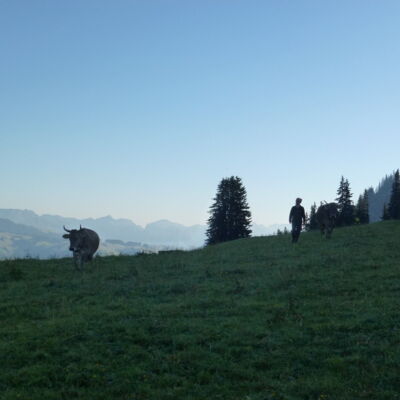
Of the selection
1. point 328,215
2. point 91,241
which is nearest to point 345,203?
point 328,215

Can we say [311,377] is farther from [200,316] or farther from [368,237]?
[368,237]

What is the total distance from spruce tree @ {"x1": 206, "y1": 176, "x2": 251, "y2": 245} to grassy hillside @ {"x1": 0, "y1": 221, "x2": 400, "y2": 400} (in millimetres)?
48791

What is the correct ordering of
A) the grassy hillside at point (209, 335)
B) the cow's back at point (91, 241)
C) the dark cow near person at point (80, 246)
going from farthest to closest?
the cow's back at point (91, 241), the dark cow near person at point (80, 246), the grassy hillside at point (209, 335)

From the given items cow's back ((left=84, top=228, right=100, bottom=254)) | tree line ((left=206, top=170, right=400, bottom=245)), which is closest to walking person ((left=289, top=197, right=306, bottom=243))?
cow's back ((left=84, top=228, right=100, bottom=254))

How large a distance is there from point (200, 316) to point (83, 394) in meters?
5.46

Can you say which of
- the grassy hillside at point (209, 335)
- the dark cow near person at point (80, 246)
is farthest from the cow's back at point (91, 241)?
the grassy hillside at point (209, 335)

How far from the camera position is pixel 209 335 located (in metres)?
11.3

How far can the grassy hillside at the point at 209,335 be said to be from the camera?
8578 millimetres

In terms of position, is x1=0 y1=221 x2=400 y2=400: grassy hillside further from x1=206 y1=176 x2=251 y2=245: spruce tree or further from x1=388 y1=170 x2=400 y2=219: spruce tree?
x1=388 y1=170 x2=400 y2=219: spruce tree

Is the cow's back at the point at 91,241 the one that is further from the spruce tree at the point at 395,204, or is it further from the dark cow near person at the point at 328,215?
the spruce tree at the point at 395,204

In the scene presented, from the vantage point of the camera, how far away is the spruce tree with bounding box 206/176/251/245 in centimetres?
6944

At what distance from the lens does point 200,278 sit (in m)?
19.9

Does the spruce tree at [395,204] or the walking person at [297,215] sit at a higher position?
the spruce tree at [395,204]

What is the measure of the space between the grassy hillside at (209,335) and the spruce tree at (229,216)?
160 ft
